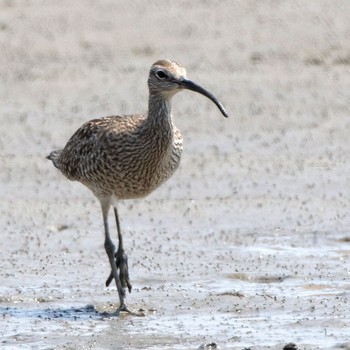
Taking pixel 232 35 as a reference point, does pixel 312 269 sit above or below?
below

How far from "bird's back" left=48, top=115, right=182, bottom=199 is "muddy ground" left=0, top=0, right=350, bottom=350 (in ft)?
2.50

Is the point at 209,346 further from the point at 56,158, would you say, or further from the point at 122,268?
the point at 56,158

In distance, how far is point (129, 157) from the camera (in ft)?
32.6

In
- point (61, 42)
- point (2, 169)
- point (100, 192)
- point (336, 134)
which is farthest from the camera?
point (61, 42)

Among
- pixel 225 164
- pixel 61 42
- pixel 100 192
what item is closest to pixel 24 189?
pixel 225 164

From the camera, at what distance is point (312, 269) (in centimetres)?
1050

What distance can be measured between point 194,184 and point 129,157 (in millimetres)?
3163

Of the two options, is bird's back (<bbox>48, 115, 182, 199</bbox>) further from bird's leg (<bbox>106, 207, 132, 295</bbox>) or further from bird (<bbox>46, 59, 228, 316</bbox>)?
bird's leg (<bbox>106, 207, 132, 295</bbox>)

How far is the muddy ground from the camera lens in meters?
9.41

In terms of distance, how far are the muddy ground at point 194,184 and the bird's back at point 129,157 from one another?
0.76 metres

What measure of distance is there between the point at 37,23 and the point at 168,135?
8207 millimetres

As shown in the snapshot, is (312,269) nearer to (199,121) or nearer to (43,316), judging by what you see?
(43,316)

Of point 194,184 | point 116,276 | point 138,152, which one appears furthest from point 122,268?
point 194,184

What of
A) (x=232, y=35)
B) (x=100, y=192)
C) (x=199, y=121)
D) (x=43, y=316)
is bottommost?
(x=43, y=316)
